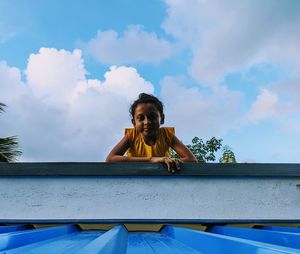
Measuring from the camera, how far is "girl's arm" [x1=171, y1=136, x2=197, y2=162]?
8.91 ft

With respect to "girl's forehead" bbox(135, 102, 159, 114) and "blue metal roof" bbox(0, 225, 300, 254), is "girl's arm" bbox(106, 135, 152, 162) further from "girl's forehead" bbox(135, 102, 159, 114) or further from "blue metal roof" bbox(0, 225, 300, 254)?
"blue metal roof" bbox(0, 225, 300, 254)

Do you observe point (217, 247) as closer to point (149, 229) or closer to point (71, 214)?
point (149, 229)

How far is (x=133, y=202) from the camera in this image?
6.88 feet

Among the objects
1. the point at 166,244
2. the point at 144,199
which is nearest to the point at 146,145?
the point at 144,199

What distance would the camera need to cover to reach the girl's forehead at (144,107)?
2906mm

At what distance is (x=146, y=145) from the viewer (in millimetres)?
2854

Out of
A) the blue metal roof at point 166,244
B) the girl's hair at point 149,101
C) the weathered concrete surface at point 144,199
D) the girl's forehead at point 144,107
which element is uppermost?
the girl's hair at point 149,101

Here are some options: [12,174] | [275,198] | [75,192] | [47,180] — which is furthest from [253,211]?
[12,174]

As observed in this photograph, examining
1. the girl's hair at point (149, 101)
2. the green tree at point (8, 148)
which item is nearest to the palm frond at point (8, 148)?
the green tree at point (8, 148)

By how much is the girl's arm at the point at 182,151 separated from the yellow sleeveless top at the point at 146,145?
0.14ft

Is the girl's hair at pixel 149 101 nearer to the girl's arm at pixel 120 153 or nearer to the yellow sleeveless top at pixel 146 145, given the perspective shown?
the yellow sleeveless top at pixel 146 145

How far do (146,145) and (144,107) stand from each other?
1.02 ft

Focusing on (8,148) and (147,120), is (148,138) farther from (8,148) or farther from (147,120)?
(8,148)

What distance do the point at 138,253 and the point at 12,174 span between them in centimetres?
130
